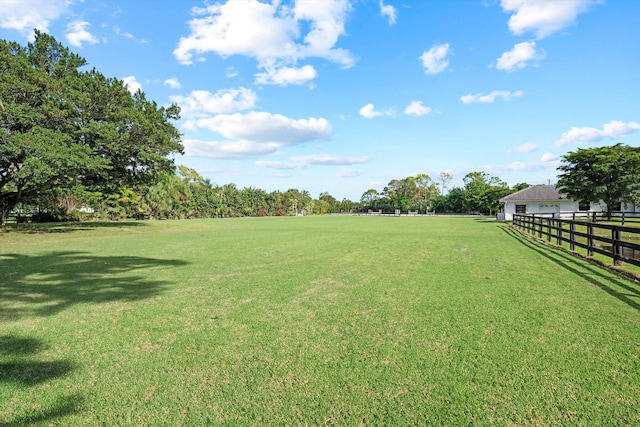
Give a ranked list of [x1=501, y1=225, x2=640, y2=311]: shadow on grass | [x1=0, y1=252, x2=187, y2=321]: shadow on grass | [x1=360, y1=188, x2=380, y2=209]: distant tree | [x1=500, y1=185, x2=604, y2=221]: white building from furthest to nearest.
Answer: [x1=360, y1=188, x2=380, y2=209]: distant tree
[x1=500, y1=185, x2=604, y2=221]: white building
[x1=501, y1=225, x2=640, y2=311]: shadow on grass
[x1=0, y1=252, x2=187, y2=321]: shadow on grass

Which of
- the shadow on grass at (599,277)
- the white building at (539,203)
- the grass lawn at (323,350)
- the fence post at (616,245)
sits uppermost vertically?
the white building at (539,203)

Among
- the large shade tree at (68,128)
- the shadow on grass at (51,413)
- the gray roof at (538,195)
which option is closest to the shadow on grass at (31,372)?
the shadow on grass at (51,413)

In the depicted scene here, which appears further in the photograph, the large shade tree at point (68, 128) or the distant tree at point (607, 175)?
the distant tree at point (607, 175)

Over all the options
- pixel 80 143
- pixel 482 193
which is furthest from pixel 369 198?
pixel 80 143

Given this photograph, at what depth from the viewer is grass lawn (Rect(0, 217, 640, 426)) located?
2449 mm

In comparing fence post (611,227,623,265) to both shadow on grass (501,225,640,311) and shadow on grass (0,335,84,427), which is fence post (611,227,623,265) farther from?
shadow on grass (0,335,84,427)

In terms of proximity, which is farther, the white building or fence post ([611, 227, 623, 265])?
the white building

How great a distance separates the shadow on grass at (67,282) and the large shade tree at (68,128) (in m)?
6.86

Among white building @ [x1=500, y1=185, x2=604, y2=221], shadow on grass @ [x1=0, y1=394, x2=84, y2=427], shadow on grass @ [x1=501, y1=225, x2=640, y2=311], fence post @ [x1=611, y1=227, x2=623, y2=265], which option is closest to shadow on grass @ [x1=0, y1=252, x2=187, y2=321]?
shadow on grass @ [x1=0, y1=394, x2=84, y2=427]

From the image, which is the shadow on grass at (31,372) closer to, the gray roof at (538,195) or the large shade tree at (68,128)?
the large shade tree at (68,128)

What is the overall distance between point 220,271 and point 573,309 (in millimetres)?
6580

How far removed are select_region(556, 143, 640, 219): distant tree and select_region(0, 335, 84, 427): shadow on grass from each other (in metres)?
33.5

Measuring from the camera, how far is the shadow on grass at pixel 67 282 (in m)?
5.21

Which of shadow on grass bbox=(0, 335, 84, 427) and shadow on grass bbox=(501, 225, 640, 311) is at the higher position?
shadow on grass bbox=(501, 225, 640, 311)
